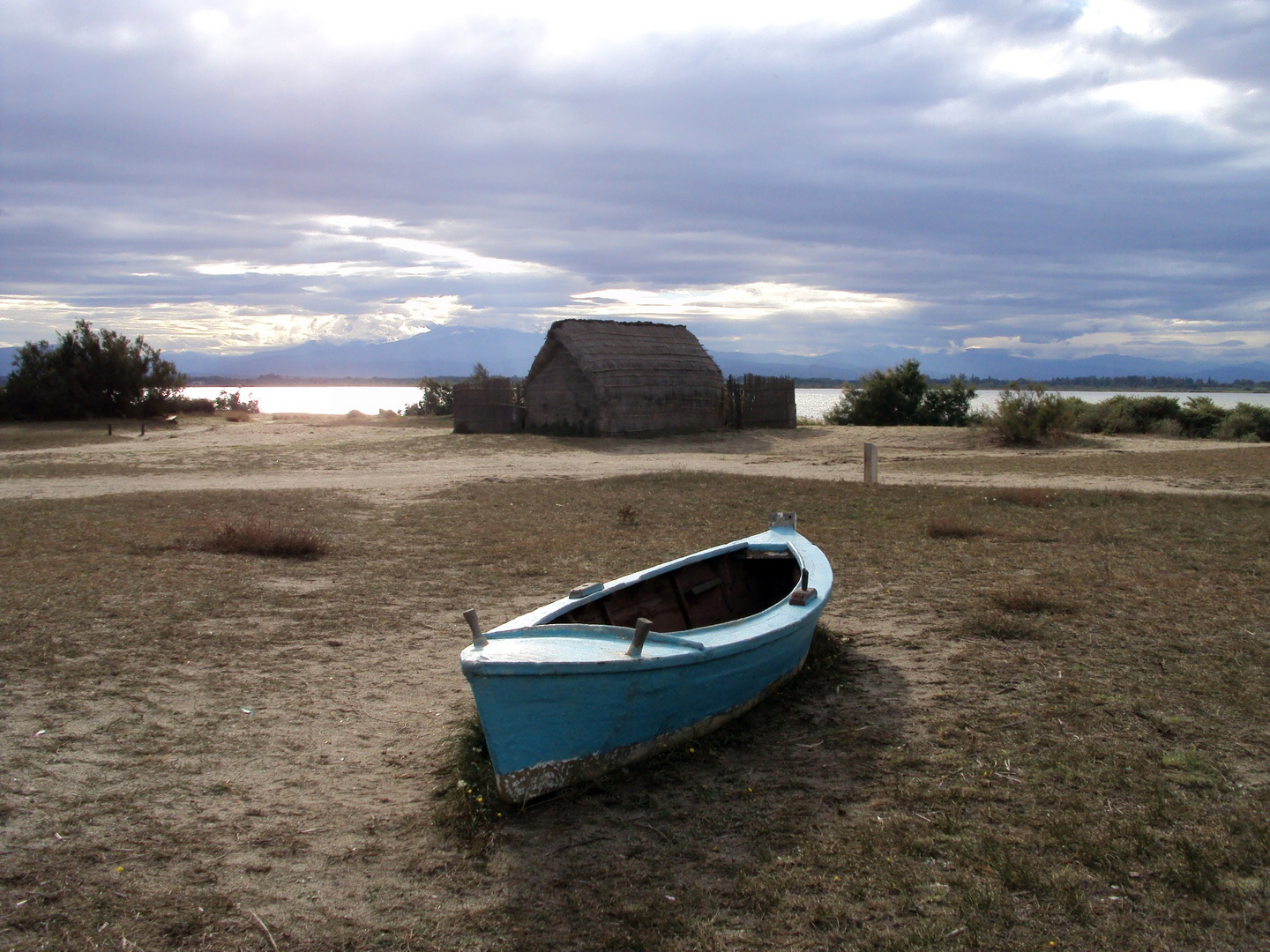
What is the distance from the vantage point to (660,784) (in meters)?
4.34

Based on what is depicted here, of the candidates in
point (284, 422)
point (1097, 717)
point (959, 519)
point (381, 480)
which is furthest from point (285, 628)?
point (284, 422)

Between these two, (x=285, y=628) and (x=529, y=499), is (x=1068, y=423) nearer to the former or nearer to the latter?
(x=529, y=499)

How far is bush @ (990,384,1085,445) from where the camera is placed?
22.4 metres

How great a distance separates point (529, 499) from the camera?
13477 millimetres

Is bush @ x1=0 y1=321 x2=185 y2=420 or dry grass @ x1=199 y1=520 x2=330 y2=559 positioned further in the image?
bush @ x1=0 y1=321 x2=185 y2=420

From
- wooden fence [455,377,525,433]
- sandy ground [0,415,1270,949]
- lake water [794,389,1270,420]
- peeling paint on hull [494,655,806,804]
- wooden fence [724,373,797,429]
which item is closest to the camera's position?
sandy ground [0,415,1270,949]

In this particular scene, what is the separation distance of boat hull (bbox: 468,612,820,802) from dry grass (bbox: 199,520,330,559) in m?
6.00

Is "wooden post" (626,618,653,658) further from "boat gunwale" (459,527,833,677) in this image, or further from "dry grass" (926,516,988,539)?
"dry grass" (926,516,988,539)

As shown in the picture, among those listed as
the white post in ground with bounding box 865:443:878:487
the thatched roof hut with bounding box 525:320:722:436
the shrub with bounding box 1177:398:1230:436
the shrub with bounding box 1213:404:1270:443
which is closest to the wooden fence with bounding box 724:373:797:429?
the thatched roof hut with bounding box 525:320:722:436

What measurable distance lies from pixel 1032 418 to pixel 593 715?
69.2 feet

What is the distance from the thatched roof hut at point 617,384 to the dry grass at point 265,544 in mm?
14848

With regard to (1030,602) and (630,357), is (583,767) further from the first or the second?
(630,357)

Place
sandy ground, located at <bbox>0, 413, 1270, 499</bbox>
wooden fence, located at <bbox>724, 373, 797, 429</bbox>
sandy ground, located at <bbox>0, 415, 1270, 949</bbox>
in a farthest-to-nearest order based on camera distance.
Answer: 1. wooden fence, located at <bbox>724, 373, 797, 429</bbox>
2. sandy ground, located at <bbox>0, 413, 1270, 499</bbox>
3. sandy ground, located at <bbox>0, 415, 1270, 949</bbox>

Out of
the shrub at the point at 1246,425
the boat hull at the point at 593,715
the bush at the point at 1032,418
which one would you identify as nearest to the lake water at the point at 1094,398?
the bush at the point at 1032,418
